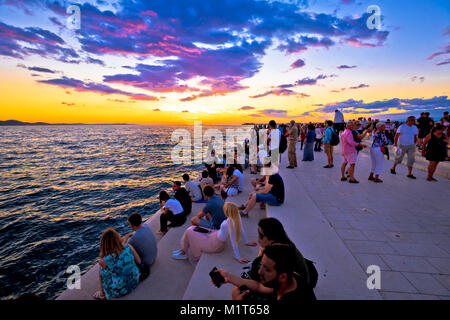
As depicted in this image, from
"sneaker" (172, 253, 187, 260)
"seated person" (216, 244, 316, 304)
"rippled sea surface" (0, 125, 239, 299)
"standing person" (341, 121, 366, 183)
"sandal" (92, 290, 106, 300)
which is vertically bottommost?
"rippled sea surface" (0, 125, 239, 299)

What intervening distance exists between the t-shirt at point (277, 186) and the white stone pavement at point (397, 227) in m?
1.19

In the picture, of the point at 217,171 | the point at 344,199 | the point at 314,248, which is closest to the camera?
the point at 314,248

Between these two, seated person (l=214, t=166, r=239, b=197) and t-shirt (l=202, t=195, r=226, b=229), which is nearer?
t-shirt (l=202, t=195, r=226, b=229)

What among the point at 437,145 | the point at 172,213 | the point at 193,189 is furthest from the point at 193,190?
the point at 437,145

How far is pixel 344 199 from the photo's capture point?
233 inches

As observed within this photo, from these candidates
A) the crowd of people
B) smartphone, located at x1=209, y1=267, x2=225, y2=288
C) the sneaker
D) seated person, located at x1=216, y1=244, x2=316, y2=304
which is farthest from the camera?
the sneaker

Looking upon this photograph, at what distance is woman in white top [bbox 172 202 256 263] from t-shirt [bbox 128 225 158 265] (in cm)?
67

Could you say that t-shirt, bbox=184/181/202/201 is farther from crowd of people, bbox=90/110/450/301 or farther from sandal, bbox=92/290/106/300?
sandal, bbox=92/290/106/300

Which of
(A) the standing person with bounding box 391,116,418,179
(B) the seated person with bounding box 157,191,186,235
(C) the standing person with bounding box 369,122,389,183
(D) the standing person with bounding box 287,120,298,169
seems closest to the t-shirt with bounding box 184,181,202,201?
(B) the seated person with bounding box 157,191,186,235

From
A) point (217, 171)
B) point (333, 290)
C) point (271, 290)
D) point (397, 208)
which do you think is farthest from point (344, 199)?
point (217, 171)

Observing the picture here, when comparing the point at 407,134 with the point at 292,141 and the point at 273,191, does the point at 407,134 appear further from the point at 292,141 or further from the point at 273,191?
the point at 273,191

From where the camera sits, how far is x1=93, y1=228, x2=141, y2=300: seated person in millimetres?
3189

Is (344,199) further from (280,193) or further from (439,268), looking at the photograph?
(439,268)
